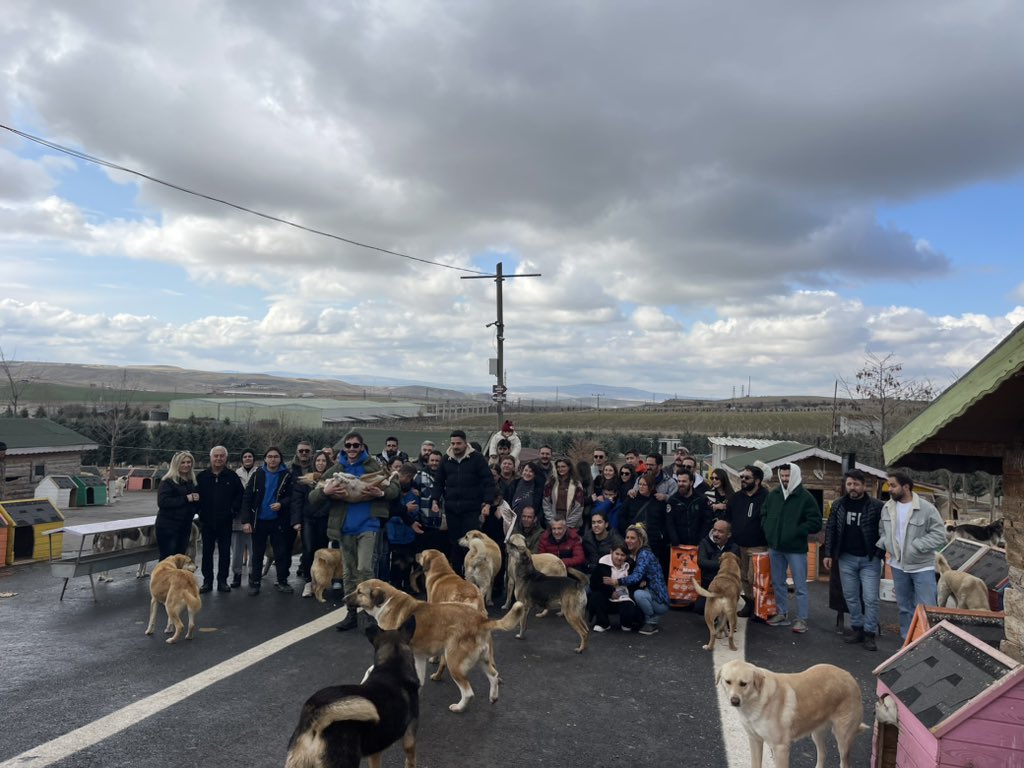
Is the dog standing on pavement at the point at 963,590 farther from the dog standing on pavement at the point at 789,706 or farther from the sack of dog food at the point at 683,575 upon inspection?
the dog standing on pavement at the point at 789,706

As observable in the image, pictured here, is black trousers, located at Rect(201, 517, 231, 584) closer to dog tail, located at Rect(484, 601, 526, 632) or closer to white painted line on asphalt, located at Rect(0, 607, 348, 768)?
white painted line on asphalt, located at Rect(0, 607, 348, 768)

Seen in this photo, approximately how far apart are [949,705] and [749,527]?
4.74 meters

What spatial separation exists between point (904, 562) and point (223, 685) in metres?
6.55

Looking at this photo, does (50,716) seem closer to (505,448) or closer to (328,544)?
(328,544)

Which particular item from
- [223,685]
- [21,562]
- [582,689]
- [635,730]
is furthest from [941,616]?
[21,562]

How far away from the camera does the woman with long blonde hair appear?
8102 mm

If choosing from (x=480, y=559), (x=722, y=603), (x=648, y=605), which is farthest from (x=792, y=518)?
(x=480, y=559)

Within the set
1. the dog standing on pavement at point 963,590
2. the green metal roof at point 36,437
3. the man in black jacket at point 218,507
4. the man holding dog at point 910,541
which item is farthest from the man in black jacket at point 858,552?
the green metal roof at point 36,437

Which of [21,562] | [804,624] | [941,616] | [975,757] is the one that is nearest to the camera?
[975,757]

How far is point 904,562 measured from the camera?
6.48 meters

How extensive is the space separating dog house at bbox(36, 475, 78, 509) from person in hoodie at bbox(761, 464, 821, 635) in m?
23.7

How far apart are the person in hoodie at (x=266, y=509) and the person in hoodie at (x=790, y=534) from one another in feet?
20.1

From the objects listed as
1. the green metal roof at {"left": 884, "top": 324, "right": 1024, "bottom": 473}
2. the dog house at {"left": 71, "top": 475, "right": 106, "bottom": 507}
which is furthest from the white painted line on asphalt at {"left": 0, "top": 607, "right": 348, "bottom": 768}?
the dog house at {"left": 71, "top": 475, "right": 106, "bottom": 507}

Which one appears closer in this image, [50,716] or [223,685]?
[50,716]
